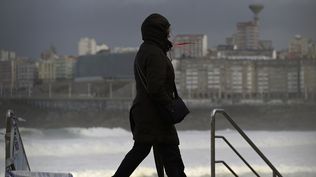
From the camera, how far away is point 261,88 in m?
38.8

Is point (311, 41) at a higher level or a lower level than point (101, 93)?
higher

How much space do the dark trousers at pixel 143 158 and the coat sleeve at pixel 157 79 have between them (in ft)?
0.56

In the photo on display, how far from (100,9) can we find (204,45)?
33.7 feet

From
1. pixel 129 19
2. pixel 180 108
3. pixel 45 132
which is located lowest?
pixel 45 132

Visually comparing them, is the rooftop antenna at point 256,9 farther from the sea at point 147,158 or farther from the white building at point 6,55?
the white building at point 6,55

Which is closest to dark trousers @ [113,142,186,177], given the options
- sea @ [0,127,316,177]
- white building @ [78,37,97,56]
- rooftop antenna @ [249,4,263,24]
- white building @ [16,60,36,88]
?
sea @ [0,127,316,177]

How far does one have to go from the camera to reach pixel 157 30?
8.86 ft

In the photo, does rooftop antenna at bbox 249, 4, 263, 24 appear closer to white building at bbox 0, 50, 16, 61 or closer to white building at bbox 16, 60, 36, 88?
white building at bbox 16, 60, 36, 88

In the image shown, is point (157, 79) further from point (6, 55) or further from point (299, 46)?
point (299, 46)

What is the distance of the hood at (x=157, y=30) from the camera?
2.69 metres

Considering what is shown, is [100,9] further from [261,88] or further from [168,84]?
[168,84]

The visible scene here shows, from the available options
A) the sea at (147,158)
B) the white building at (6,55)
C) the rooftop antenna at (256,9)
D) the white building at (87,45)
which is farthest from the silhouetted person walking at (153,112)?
the rooftop antenna at (256,9)

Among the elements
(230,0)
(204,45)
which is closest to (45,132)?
(204,45)

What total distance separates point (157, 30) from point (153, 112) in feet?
0.98
